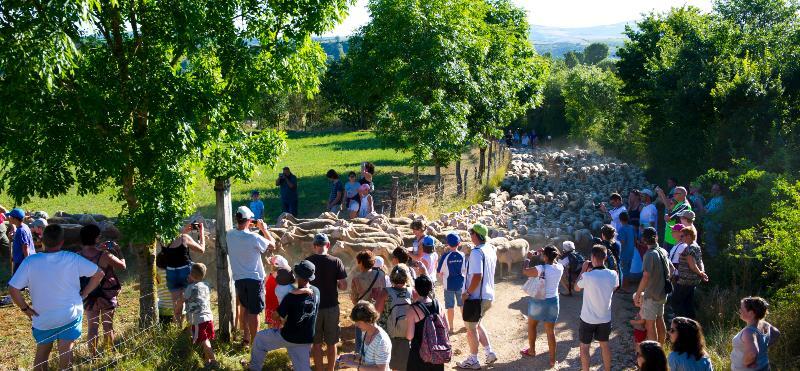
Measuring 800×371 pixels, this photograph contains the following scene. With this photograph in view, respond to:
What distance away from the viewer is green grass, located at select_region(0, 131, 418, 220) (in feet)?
74.4

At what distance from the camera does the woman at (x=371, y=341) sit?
23.4 ft

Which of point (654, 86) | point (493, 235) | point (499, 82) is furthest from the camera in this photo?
point (499, 82)

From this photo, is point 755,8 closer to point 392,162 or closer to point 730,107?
point 730,107

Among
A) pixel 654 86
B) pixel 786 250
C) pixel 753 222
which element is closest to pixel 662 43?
A: pixel 654 86

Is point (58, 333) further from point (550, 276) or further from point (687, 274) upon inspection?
point (687, 274)

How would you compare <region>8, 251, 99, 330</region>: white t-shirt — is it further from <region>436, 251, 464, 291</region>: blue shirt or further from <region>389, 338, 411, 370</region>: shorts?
<region>436, 251, 464, 291</region>: blue shirt

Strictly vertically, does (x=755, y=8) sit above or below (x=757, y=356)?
above

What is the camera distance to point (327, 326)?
900cm

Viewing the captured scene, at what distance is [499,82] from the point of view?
A: 89.2 feet

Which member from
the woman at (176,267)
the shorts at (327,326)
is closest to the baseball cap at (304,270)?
the shorts at (327,326)

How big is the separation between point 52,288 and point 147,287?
2.58 m

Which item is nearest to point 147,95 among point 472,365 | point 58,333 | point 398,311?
point 58,333

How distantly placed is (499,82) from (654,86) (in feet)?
19.6

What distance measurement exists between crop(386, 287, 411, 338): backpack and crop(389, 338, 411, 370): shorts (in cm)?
10
